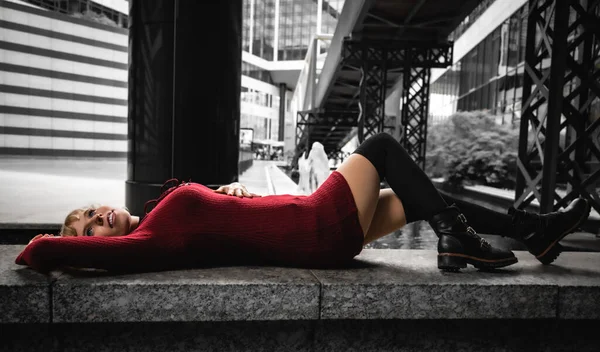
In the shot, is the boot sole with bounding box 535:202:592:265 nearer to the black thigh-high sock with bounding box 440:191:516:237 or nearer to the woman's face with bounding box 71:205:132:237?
the black thigh-high sock with bounding box 440:191:516:237

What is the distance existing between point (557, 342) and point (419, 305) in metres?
0.87

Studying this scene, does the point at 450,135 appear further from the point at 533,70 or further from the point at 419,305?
the point at 419,305

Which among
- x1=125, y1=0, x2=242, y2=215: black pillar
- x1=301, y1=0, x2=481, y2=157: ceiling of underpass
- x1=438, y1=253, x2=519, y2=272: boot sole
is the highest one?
x1=301, y1=0, x2=481, y2=157: ceiling of underpass

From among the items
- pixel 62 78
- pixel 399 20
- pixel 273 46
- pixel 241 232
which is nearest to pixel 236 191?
pixel 241 232

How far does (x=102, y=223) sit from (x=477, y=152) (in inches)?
630

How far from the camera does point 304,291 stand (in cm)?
217

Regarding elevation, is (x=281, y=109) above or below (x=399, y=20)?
above

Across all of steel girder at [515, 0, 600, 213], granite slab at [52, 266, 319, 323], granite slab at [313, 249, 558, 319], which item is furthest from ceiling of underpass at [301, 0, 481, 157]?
granite slab at [52, 266, 319, 323]

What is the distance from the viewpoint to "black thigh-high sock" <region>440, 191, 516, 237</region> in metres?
2.78

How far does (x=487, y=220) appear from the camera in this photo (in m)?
2.80

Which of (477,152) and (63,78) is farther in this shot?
(63,78)

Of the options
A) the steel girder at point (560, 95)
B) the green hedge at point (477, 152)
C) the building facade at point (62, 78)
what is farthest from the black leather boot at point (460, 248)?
the building facade at point (62, 78)

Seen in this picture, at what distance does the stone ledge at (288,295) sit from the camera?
6.78 ft

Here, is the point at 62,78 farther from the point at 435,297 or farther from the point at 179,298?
the point at 435,297
